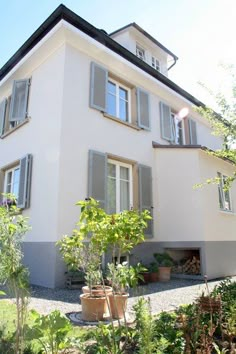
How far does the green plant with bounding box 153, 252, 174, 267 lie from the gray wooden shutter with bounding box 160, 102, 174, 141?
448 cm

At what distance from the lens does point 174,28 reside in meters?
7.86

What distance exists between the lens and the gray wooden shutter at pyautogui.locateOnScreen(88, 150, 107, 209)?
26.0 ft

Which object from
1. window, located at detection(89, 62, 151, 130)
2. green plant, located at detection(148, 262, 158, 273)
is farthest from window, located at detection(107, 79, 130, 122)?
green plant, located at detection(148, 262, 158, 273)

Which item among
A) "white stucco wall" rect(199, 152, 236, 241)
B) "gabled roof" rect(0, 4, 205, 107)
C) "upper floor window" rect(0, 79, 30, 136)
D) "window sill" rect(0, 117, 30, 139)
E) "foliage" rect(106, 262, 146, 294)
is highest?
"gabled roof" rect(0, 4, 205, 107)

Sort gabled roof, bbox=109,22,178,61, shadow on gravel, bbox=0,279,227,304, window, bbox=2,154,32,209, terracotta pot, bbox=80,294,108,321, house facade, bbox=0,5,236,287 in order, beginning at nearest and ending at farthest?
terracotta pot, bbox=80,294,108,321 → shadow on gravel, bbox=0,279,227,304 → house facade, bbox=0,5,236,287 → window, bbox=2,154,32,209 → gabled roof, bbox=109,22,178,61

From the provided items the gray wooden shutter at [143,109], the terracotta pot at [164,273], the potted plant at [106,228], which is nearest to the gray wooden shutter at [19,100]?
the gray wooden shutter at [143,109]

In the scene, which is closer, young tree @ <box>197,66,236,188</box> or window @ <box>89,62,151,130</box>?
young tree @ <box>197,66,236,188</box>

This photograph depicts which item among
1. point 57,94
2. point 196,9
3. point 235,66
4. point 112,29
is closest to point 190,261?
point 235,66

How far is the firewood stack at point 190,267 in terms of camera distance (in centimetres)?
895

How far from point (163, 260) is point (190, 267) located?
3.78ft

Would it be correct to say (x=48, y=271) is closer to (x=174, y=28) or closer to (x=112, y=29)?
(x=174, y=28)

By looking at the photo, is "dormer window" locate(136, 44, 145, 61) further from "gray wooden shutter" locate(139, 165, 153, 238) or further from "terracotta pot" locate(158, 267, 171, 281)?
"terracotta pot" locate(158, 267, 171, 281)

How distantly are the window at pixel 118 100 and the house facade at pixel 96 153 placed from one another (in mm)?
42

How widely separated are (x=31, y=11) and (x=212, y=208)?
7924 millimetres
